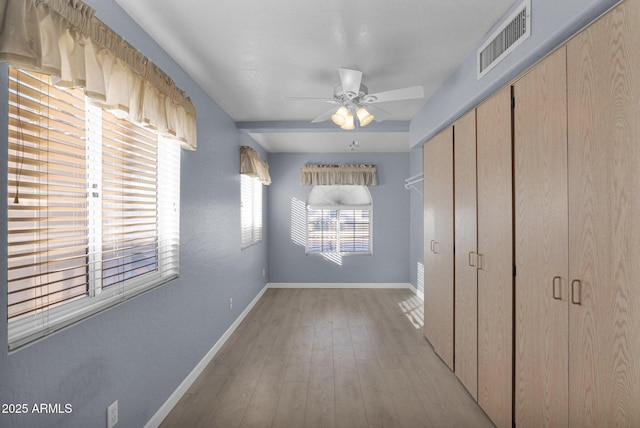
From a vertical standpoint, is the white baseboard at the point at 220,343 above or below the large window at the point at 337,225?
below

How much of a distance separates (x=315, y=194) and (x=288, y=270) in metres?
1.56

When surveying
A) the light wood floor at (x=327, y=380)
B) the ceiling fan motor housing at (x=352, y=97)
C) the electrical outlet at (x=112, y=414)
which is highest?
the ceiling fan motor housing at (x=352, y=97)

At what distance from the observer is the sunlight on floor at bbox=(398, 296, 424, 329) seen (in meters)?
3.91

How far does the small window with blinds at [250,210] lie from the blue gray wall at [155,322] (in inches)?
15.9

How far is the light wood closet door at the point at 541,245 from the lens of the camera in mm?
1399

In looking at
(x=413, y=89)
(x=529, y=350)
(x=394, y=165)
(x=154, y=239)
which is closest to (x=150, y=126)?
(x=154, y=239)

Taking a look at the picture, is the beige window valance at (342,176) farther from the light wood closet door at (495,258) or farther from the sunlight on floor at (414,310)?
the light wood closet door at (495,258)

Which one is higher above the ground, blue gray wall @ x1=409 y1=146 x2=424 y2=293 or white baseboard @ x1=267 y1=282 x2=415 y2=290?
blue gray wall @ x1=409 y1=146 x2=424 y2=293

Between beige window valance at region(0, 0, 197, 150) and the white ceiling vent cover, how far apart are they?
6.96ft

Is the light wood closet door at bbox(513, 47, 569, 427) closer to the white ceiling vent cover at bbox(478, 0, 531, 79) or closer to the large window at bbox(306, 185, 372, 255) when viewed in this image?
the white ceiling vent cover at bbox(478, 0, 531, 79)

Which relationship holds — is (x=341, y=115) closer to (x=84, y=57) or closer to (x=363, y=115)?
(x=363, y=115)

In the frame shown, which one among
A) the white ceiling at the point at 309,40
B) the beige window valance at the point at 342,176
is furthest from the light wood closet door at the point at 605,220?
the beige window valance at the point at 342,176

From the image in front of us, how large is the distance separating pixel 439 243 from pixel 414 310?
1.91 meters

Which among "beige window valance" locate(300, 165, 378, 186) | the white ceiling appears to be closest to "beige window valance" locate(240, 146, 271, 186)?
the white ceiling
